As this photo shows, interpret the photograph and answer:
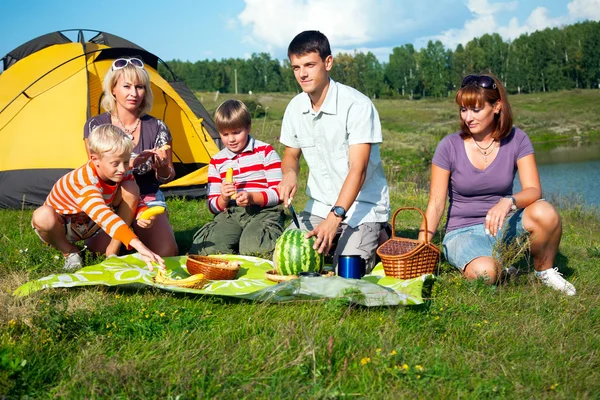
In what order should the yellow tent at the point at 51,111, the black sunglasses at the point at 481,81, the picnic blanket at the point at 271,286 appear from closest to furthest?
1. the picnic blanket at the point at 271,286
2. the black sunglasses at the point at 481,81
3. the yellow tent at the point at 51,111

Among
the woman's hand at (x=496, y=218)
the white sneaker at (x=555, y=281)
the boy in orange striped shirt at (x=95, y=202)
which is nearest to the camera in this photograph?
the woman's hand at (x=496, y=218)

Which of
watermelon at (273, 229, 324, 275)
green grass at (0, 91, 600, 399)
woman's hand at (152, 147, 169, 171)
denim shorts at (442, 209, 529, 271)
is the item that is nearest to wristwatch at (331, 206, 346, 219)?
watermelon at (273, 229, 324, 275)

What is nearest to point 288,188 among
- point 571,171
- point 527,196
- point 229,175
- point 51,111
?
point 229,175

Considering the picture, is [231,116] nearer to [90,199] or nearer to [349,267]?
[90,199]

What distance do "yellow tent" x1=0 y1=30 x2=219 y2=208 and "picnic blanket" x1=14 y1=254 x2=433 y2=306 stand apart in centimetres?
342

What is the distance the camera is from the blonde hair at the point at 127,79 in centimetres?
488

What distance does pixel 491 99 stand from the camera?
4.07m

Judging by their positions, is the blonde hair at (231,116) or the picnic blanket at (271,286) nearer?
the picnic blanket at (271,286)

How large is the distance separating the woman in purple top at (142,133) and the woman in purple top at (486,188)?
205cm

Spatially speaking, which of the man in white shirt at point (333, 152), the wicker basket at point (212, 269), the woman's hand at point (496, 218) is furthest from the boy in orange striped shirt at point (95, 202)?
the woman's hand at point (496, 218)

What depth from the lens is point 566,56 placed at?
6238 cm

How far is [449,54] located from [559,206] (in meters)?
68.8

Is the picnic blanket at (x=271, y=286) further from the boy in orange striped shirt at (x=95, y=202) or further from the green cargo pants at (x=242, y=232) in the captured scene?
the green cargo pants at (x=242, y=232)

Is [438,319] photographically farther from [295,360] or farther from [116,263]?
[116,263]
